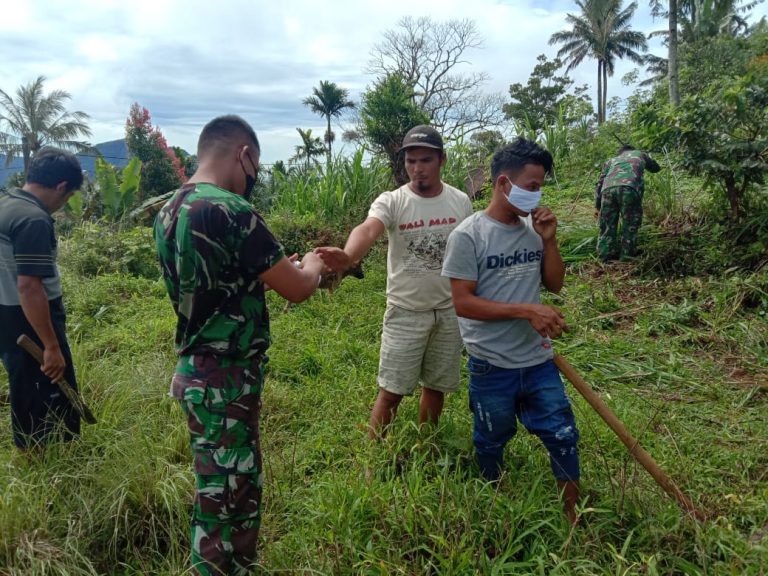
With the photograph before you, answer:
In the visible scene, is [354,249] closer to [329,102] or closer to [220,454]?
[220,454]

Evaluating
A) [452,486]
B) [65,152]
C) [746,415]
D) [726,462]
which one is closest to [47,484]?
[65,152]

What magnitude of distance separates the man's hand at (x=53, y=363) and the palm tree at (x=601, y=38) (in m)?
38.8

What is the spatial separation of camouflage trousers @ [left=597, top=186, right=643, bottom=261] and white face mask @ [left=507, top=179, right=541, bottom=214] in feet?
13.9

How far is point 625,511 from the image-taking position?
2158 millimetres

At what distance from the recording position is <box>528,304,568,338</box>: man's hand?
78.2 inches

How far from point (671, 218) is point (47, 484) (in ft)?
21.6

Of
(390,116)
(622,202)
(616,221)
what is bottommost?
(616,221)

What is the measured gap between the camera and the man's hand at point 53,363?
2.62 m

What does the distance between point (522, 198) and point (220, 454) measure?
1.48 meters

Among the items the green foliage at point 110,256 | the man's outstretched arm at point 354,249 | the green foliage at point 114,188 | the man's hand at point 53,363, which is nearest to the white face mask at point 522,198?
the man's outstretched arm at point 354,249

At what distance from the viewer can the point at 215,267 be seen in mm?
1667

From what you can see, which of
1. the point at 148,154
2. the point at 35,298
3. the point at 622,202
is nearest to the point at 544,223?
the point at 35,298

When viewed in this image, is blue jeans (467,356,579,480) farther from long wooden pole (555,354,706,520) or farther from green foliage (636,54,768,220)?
green foliage (636,54,768,220)

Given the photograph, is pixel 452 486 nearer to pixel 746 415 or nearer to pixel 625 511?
pixel 625 511
